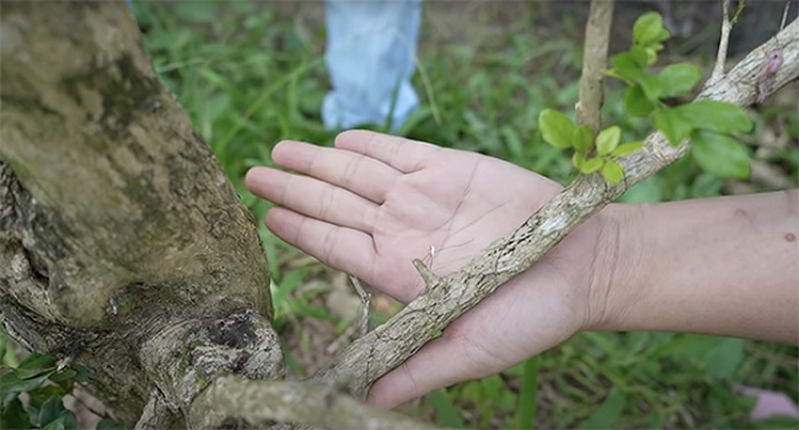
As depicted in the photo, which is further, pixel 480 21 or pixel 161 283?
pixel 480 21

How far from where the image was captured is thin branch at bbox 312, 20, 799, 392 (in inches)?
38.4

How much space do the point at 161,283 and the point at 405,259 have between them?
42 cm

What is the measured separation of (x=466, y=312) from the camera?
3.80 ft

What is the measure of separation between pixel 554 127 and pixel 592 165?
2.1 inches

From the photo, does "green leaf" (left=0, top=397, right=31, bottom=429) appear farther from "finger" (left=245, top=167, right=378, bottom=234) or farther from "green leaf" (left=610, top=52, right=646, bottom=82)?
"green leaf" (left=610, top=52, right=646, bottom=82)

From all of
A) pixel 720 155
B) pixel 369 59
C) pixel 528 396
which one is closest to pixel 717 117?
pixel 720 155

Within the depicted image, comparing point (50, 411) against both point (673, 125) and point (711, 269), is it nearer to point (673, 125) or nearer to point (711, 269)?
point (673, 125)

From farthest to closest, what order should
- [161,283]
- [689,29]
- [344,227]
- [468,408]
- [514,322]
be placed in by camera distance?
1. [689,29]
2. [468,408]
3. [344,227]
4. [514,322]
5. [161,283]

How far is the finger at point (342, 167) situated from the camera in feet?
4.31

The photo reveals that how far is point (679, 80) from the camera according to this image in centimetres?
78

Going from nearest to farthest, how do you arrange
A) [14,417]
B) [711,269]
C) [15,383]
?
[15,383], [14,417], [711,269]

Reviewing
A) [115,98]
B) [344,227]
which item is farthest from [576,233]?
[115,98]

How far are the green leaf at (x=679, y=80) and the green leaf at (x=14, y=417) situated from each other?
83 cm

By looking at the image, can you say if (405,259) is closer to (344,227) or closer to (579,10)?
(344,227)
